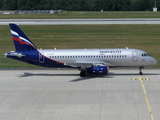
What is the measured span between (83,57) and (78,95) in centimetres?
772

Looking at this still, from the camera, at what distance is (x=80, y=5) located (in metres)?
156

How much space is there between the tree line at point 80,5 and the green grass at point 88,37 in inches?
2913

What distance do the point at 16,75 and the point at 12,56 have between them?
2.68m

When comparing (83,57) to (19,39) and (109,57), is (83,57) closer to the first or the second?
(109,57)

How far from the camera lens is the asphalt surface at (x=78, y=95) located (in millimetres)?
25047

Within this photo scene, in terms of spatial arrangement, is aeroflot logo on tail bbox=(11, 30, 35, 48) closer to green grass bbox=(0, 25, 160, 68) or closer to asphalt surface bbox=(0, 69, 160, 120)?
asphalt surface bbox=(0, 69, 160, 120)

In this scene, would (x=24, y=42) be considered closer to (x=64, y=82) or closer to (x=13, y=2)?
(x=64, y=82)

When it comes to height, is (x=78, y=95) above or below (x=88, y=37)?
below

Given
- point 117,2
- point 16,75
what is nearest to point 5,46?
point 16,75

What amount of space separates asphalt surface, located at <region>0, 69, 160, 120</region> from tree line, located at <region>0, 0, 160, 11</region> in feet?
376

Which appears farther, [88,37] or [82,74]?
[88,37]

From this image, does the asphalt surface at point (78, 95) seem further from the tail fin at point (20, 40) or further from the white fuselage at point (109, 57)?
the tail fin at point (20, 40)

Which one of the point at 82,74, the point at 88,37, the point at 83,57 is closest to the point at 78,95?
the point at 82,74

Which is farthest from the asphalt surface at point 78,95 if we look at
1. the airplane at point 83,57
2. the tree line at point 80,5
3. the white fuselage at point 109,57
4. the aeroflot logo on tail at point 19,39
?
the tree line at point 80,5
